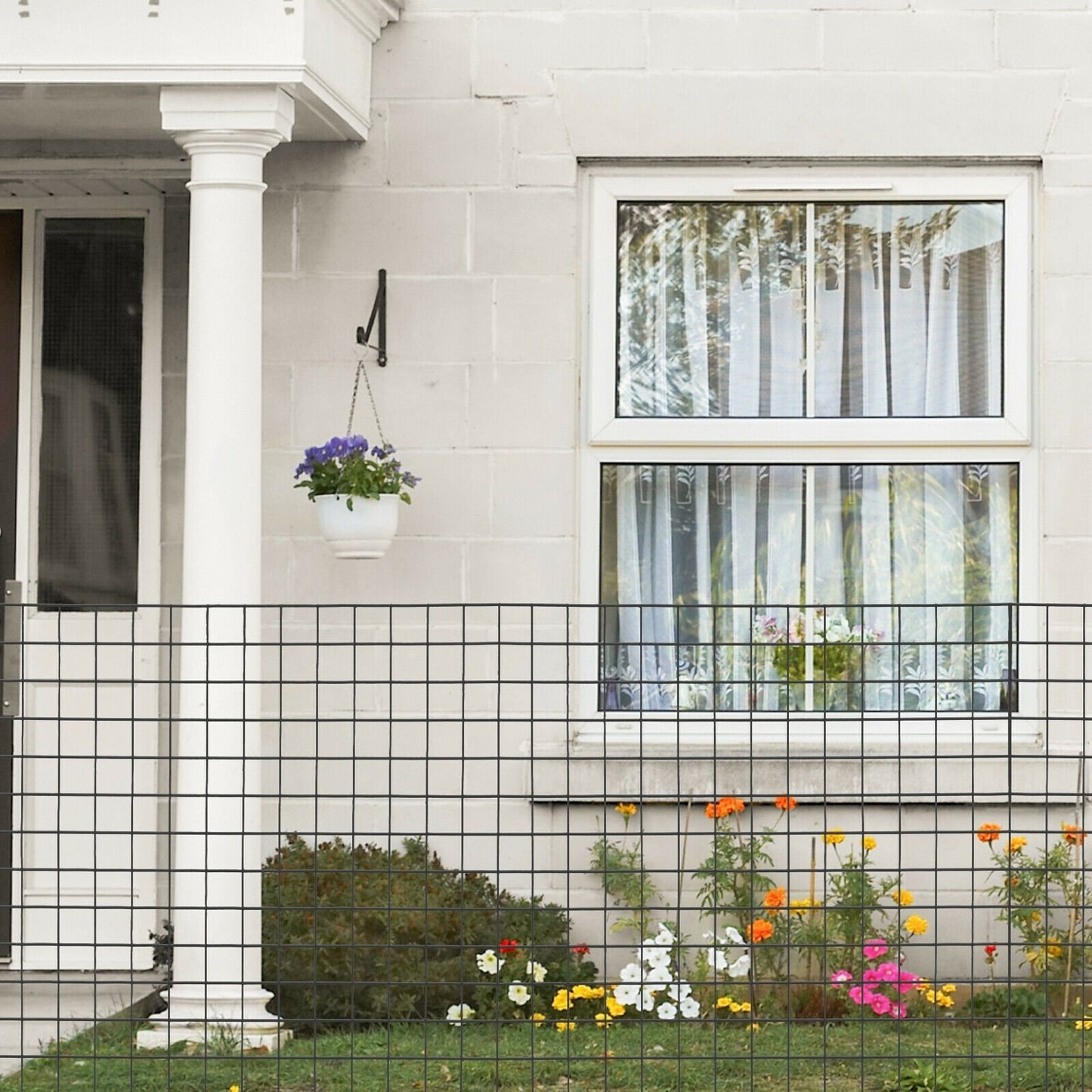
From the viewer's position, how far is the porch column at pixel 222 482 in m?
4.58

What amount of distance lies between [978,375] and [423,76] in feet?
7.15

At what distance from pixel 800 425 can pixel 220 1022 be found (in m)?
2.75

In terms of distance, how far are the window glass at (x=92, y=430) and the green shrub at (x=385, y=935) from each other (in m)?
1.28

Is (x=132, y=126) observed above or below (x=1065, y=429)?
above

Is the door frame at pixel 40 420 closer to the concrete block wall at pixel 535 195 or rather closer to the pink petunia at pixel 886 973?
the concrete block wall at pixel 535 195

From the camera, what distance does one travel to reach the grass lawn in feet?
12.6

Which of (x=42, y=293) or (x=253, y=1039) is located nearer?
(x=253, y=1039)

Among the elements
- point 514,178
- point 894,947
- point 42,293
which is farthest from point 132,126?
point 894,947

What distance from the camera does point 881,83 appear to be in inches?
216

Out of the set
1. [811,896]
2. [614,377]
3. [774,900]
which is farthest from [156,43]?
[811,896]

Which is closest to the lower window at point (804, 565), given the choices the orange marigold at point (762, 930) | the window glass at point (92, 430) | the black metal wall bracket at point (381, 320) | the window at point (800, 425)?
the window at point (800, 425)

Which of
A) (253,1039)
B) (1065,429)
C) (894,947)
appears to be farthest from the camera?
(1065,429)

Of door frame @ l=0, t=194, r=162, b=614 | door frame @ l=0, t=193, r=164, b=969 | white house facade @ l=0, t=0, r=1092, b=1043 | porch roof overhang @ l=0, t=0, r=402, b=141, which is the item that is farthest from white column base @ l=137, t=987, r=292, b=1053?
porch roof overhang @ l=0, t=0, r=402, b=141

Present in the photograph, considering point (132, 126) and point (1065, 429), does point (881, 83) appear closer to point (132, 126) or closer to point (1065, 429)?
point (1065, 429)
